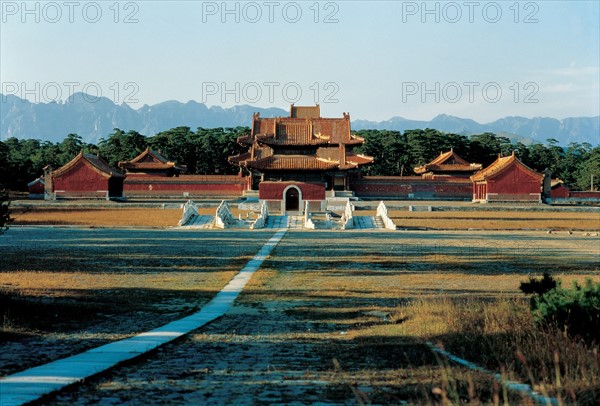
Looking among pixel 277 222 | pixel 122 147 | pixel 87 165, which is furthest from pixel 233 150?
pixel 277 222

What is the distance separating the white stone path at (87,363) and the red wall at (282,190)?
128 ft

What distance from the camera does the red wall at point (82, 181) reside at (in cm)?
6397

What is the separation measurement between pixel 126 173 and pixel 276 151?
26.2m

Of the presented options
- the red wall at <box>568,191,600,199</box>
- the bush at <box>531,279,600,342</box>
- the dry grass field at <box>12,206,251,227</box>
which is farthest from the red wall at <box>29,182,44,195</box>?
the bush at <box>531,279,600,342</box>

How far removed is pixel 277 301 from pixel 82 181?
2109 inches

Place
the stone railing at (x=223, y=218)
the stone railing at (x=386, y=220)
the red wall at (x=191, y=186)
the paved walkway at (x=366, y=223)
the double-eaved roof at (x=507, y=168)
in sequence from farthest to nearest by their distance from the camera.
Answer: the red wall at (x=191, y=186) < the double-eaved roof at (x=507, y=168) < the paved walkway at (x=366, y=223) < the stone railing at (x=223, y=218) < the stone railing at (x=386, y=220)

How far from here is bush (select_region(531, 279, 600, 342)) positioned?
8727mm

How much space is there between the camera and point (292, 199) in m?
53.3

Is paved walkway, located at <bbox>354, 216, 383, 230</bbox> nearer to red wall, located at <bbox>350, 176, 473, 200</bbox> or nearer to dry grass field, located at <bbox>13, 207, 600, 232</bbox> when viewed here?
dry grass field, located at <bbox>13, 207, 600, 232</bbox>

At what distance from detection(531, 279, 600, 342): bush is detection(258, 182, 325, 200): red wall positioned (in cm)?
4341

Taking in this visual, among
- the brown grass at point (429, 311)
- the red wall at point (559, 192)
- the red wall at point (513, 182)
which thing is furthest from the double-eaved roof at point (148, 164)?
the brown grass at point (429, 311)

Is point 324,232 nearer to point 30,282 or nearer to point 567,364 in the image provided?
point 30,282

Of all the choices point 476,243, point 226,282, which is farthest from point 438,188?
point 226,282

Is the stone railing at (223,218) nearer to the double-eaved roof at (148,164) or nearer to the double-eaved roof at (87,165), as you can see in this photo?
the double-eaved roof at (87,165)
